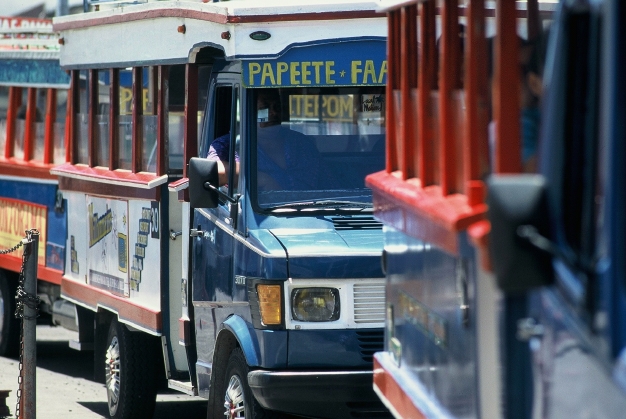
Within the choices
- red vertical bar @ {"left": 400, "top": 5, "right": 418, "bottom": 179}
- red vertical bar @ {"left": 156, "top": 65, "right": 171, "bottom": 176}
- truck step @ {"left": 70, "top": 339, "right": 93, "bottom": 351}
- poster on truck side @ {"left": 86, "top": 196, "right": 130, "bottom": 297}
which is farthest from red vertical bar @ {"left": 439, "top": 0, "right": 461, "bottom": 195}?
truck step @ {"left": 70, "top": 339, "right": 93, "bottom": 351}

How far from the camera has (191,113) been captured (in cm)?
760

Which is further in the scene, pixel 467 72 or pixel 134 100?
pixel 134 100

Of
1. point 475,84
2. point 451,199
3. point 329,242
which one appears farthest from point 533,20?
point 329,242

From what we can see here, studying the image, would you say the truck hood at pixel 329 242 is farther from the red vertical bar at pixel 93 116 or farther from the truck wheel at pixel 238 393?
the red vertical bar at pixel 93 116

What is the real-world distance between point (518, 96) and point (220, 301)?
3765 mm

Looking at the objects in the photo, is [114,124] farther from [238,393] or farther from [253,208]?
[238,393]

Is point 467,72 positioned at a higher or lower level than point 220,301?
higher

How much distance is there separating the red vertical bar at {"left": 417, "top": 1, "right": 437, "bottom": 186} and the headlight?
5.68 ft

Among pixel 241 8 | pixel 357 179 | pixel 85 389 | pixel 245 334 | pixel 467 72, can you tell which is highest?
pixel 241 8

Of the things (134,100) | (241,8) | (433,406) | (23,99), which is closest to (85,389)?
(134,100)

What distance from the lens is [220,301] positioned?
271 inches

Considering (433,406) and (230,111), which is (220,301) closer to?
(230,111)

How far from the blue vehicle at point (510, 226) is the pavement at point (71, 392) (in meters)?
4.88

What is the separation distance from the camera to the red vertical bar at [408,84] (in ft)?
15.7
